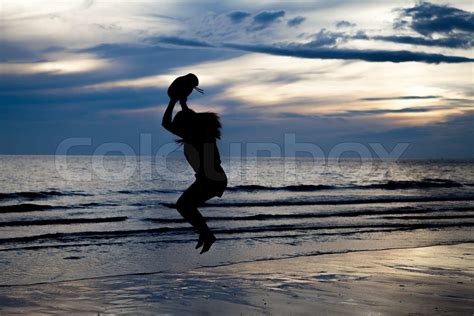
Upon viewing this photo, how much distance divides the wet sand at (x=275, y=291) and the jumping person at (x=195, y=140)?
1811mm

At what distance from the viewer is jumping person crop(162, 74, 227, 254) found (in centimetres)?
570

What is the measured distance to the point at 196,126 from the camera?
18.9 ft

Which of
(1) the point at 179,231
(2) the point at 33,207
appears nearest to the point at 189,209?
(1) the point at 179,231

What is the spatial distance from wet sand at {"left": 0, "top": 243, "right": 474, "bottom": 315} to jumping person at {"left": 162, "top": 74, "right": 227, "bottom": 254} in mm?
1811

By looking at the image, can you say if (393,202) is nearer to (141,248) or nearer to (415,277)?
(141,248)

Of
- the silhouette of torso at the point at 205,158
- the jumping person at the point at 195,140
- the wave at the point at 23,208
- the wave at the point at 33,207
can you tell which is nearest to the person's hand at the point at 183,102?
the jumping person at the point at 195,140

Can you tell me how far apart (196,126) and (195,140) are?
0.14 m

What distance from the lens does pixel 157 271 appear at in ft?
35.4

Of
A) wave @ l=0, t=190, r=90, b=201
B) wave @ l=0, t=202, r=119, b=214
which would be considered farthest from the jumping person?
wave @ l=0, t=190, r=90, b=201

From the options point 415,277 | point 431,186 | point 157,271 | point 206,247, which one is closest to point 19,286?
point 157,271

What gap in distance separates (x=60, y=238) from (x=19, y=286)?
6.95 m

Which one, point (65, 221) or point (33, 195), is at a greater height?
point (65, 221)

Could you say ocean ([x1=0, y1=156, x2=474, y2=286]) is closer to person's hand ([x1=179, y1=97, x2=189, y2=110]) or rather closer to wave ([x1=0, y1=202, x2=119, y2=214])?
wave ([x1=0, y1=202, x2=119, y2=214])

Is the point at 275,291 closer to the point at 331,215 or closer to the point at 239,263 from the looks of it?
the point at 239,263
